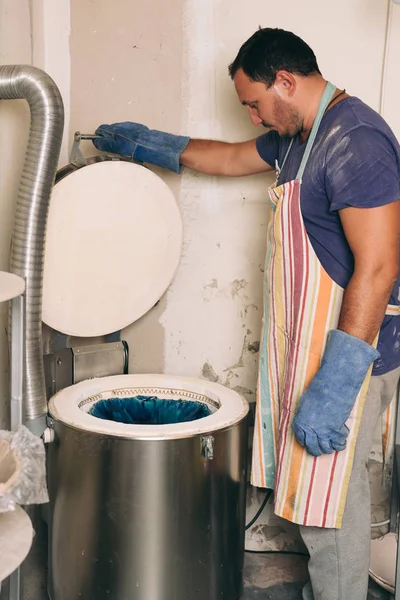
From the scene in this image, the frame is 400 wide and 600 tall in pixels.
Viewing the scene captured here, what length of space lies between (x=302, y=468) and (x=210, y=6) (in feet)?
4.52

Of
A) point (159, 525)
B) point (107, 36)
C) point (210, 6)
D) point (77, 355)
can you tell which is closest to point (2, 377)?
point (77, 355)

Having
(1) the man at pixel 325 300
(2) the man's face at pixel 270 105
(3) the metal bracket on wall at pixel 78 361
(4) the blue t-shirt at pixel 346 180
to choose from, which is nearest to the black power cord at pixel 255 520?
(1) the man at pixel 325 300

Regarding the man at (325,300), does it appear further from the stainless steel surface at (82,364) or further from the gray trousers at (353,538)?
the stainless steel surface at (82,364)

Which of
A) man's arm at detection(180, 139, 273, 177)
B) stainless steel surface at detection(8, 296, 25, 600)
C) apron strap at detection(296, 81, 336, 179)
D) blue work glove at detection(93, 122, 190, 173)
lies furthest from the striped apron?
stainless steel surface at detection(8, 296, 25, 600)

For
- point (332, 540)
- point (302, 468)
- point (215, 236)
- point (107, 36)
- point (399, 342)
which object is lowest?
point (332, 540)

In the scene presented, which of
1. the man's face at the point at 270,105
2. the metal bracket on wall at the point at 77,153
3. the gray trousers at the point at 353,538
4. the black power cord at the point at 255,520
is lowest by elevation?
the black power cord at the point at 255,520

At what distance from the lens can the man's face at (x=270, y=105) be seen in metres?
1.73

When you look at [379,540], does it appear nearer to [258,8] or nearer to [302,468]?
[302,468]

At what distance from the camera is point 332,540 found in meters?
1.71

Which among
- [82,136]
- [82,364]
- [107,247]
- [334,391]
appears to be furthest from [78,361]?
[334,391]

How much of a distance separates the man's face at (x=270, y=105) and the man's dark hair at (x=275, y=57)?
0.02m

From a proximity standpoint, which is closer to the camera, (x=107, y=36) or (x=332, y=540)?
(x=332, y=540)

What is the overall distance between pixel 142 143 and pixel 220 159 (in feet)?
0.78

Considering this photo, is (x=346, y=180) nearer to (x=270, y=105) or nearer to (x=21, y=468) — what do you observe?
(x=270, y=105)
